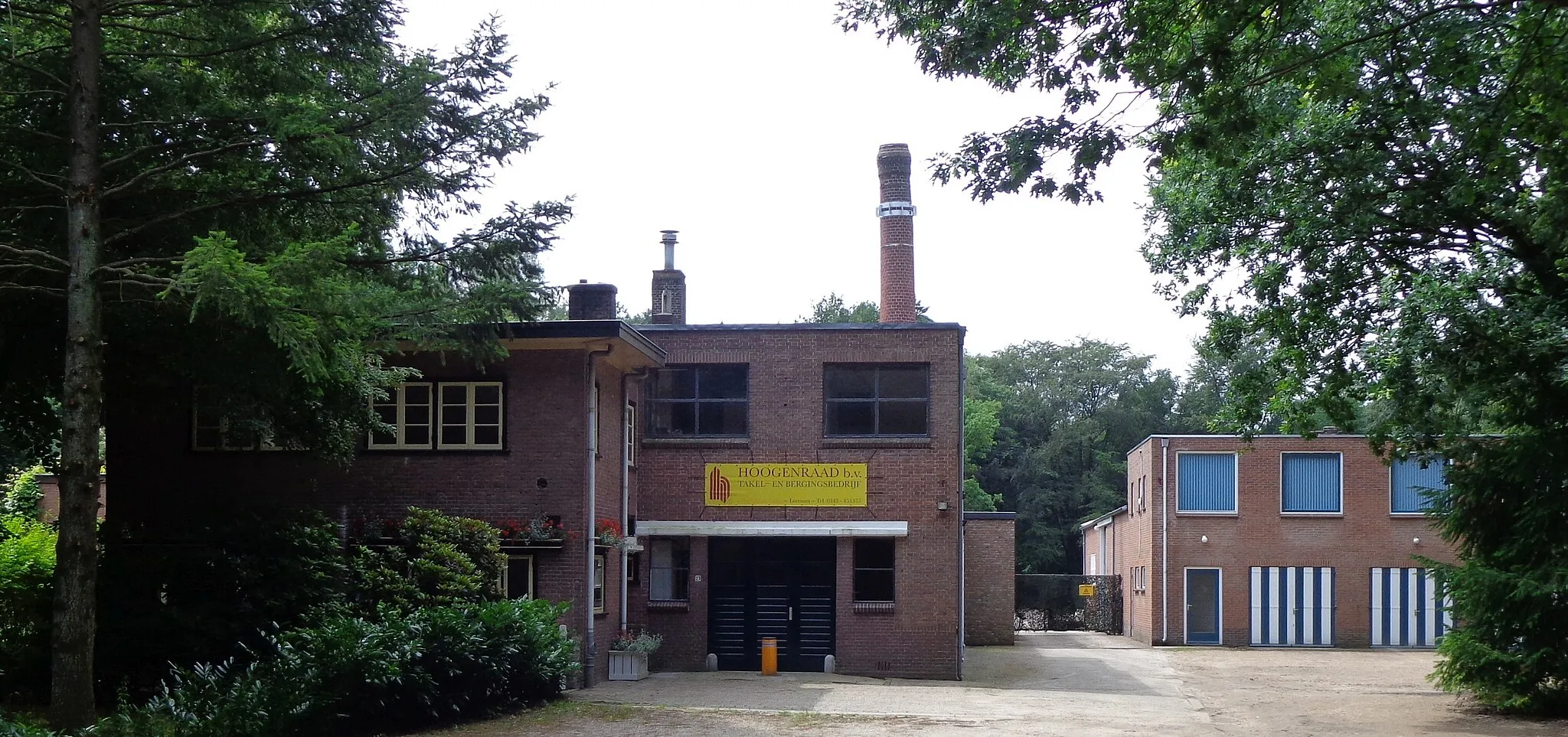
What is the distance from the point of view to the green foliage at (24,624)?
1634 centimetres

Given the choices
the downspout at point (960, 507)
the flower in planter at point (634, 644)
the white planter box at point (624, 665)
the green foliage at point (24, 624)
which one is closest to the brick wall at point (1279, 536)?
the downspout at point (960, 507)

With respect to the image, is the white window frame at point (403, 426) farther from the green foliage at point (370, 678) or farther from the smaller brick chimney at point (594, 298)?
the green foliage at point (370, 678)

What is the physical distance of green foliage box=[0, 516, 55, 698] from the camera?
1634 cm

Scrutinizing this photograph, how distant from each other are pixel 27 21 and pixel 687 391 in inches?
561

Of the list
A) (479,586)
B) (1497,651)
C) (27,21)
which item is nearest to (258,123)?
(27,21)

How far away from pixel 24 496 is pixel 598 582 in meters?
16.5

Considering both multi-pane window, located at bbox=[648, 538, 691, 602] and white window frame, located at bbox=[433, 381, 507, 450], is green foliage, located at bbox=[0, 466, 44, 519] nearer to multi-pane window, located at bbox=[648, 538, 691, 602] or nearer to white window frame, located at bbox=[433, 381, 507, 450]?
white window frame, located at bbox=[433, 381, 507, 450]

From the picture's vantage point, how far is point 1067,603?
5053cm

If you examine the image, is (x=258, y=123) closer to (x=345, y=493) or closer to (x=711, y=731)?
(x=711, y=731)

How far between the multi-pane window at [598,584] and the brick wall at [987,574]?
14272mm

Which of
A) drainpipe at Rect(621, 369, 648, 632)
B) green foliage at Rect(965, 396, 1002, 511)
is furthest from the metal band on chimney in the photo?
green foliage at Rect(965, 396, 1002, 511)

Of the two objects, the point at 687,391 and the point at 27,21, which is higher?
the point at 27,21

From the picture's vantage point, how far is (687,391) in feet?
86.3

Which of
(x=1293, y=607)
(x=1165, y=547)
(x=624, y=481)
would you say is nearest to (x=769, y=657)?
(x=624, y=481)
